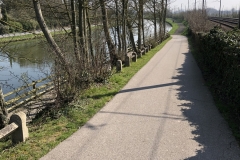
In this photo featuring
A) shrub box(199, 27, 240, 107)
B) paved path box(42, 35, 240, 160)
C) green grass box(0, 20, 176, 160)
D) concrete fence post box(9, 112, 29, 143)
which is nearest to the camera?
paved path box(42, 35, 240, 160)

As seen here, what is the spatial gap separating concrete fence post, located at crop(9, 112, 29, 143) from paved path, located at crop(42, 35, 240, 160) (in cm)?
76

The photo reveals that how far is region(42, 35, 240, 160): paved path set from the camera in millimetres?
4508

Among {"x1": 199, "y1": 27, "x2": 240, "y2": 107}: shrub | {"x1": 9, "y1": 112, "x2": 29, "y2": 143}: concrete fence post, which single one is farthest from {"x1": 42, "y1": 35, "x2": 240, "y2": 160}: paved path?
{"x1": 9, "y1": 112, "x2": 29, "y2": 143}: concrete fence post

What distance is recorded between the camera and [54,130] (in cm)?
557

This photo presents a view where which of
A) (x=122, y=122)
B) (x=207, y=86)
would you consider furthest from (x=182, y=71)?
(x=122, y=122)

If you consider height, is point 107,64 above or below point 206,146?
above

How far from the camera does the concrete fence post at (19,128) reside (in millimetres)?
4762

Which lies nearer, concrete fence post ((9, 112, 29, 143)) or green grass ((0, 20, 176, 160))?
green grass ((0, 20, 176, 160))

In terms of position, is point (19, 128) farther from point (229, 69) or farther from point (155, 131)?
point (229, 69)

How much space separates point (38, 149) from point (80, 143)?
31.4 inches

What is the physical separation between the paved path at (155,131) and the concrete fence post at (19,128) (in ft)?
2.51

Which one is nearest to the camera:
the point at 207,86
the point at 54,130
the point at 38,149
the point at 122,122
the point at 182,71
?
the point at 38,149

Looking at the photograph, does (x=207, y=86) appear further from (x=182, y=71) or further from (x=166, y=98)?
(x=182, y=71)

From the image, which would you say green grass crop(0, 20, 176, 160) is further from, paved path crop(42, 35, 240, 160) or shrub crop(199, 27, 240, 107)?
shrub crop(199, 27, 240, 107)
